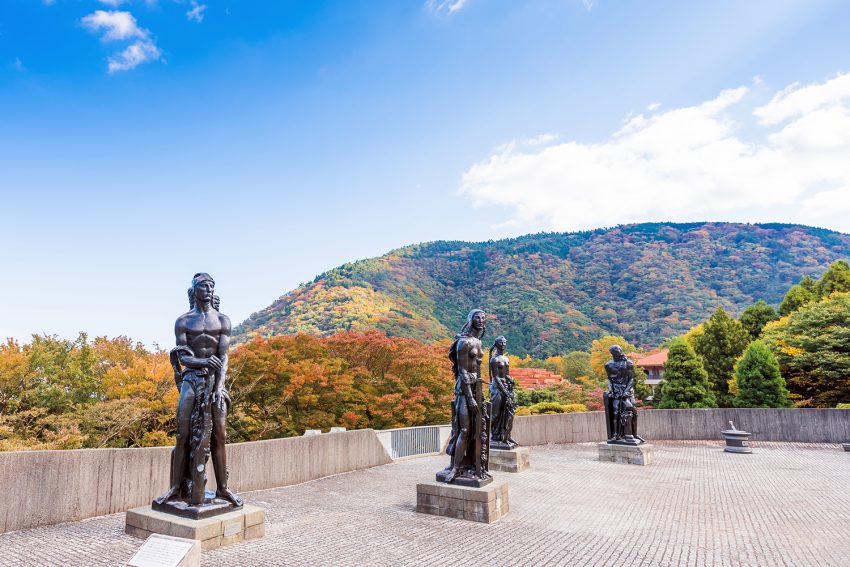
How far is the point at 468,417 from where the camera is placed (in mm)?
8461

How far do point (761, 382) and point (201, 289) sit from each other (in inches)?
1020

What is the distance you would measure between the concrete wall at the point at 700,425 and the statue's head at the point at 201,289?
13997mm

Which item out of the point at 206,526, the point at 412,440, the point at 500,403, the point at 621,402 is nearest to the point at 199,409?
the point at 206,526

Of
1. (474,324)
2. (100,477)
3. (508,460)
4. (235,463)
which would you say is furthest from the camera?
(508,460)

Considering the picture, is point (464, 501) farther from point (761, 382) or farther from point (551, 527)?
point (761, 382)

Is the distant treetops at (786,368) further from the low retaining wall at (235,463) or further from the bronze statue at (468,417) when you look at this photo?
the bronze statue at (468,417)

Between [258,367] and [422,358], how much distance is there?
305 inches

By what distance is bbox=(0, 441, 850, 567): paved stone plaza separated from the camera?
234 inches

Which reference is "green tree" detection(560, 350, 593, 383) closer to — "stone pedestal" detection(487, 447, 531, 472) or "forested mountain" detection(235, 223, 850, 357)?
"forested mountain" detection(235, 223, 850, 357)

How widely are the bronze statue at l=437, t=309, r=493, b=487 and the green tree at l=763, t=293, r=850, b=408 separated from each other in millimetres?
22679

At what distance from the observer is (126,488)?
7969 millimetres

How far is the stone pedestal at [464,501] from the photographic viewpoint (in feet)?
24.8

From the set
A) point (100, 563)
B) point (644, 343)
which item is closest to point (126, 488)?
point (100, 563)

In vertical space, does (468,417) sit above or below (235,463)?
above
